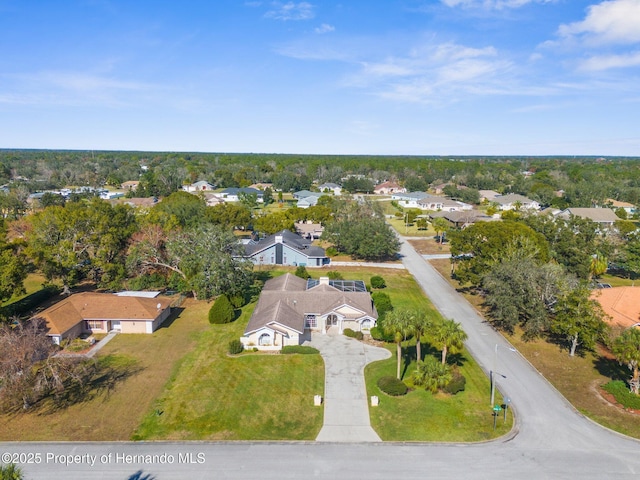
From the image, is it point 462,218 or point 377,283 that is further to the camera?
point 462,218

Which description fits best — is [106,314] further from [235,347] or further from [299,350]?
[299,350]

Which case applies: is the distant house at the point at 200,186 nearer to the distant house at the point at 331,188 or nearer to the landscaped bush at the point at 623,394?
the distant house at the point at 331,188

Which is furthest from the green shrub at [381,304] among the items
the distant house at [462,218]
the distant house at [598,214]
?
the distant house at [598,214]

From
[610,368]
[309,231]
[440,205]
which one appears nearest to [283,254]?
[309,231]

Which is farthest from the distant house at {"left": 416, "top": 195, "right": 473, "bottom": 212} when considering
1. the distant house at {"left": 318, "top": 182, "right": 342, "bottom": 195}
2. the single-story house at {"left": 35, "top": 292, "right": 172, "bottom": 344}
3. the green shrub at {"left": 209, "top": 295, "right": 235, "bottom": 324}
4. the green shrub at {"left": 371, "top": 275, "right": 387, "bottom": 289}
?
the single-story house at {"left": 35, "top": 292, "right": 172, "bottom": 344}

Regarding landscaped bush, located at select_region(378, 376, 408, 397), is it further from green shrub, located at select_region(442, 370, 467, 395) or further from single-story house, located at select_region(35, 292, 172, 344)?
single-story house, located at select_region(35, 292, 172, 344)

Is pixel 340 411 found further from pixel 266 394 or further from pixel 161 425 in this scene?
pixel 161 425
